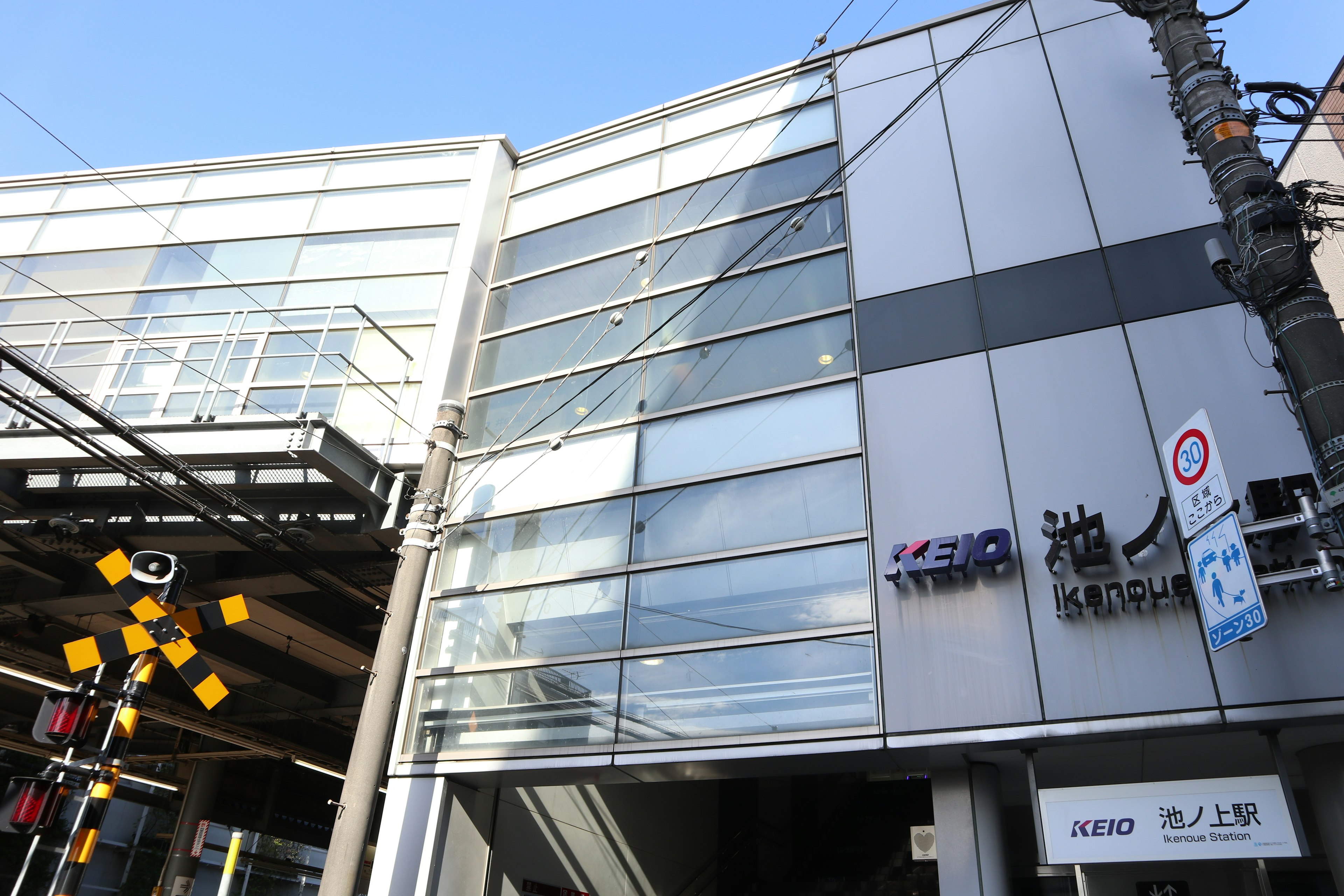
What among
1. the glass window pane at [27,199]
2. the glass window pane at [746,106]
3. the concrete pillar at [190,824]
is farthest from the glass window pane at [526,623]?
the concrete pillar at [190,824]

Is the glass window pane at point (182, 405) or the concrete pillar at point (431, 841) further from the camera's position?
the glass window pane at point (182, 405)

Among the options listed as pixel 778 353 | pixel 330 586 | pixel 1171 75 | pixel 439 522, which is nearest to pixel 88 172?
pixel 330 586

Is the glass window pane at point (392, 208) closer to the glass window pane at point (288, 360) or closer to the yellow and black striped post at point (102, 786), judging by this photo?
the glass window pane at point (288, 360)

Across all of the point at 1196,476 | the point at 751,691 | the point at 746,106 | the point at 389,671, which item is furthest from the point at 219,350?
the point at 1196,476

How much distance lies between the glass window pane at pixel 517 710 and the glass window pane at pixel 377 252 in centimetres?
815

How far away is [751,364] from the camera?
12.6 meters

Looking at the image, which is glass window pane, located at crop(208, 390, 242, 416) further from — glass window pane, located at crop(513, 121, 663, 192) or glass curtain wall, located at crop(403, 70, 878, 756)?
glass window pane, located at crop(513, 121, 663, 192)

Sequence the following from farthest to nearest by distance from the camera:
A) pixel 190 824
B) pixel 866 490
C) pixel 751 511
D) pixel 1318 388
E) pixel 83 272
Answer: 1. pixel 190 824
2. pixel 83 272
3. pixel 751 511
4. pixel 866 490
5. pixel 1318 388

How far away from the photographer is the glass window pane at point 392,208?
17.1 metres

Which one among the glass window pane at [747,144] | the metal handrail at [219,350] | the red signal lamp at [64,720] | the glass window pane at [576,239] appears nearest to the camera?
the red signal lamp at [64,720]

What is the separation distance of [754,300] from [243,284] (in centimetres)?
1062

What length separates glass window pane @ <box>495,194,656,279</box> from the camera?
1551 centimetres

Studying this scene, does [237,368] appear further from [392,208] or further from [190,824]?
[190,824]

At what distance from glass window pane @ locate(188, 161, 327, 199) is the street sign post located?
57.7ft
